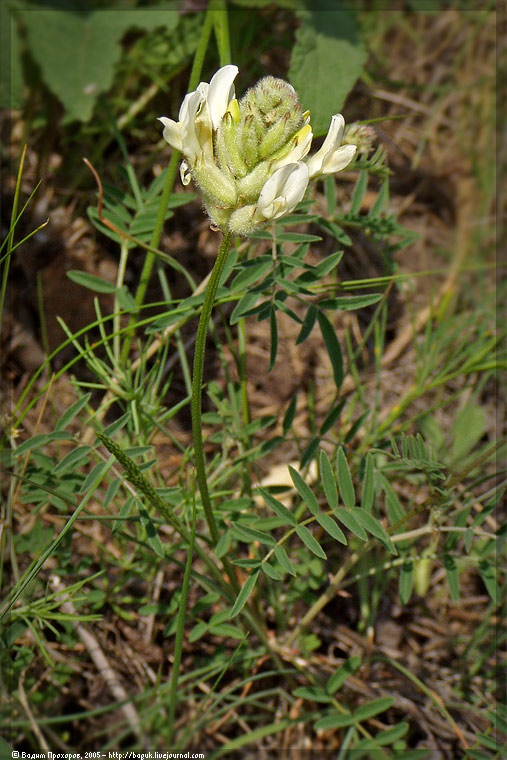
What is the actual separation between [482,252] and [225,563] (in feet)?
7.02

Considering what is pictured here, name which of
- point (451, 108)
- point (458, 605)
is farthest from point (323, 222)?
point (451, 108)

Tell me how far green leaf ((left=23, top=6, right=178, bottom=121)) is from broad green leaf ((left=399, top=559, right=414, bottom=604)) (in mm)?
1702

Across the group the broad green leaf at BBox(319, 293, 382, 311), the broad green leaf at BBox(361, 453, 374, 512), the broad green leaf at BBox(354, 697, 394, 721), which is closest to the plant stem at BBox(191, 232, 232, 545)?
the broad green leaf at BBox(361, 453, 374, 512)

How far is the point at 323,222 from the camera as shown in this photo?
2064 mm

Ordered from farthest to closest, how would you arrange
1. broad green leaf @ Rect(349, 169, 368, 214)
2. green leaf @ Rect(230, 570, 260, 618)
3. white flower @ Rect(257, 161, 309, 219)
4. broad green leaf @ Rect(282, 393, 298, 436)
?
broad green leaf @ Rect(349, 169, 368, 214) < broad green leaf @ Rect(282, 393, 298, 436) < green leaf @ Rect(230, 570, 260, 618) < white flower @ Rect(257, 161, 309, 219)

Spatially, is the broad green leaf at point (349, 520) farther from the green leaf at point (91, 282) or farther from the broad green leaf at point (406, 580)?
the green leaf at point (91, 282)

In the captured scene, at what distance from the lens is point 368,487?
1733 mm

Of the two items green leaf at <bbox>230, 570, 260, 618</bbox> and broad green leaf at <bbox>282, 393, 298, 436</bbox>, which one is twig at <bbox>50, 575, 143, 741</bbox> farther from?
broad green leaf at <bbox>282, 393, 298, 436</bbox>

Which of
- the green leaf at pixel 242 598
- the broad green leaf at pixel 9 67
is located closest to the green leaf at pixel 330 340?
the green leaf at pixel 242 598

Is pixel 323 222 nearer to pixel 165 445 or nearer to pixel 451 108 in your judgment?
pixel 165 445

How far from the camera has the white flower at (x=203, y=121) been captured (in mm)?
1333

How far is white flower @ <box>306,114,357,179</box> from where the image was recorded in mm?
1374

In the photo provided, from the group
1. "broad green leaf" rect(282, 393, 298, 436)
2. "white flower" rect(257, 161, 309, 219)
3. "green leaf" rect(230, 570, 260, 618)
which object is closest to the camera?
"white flower" rect(257, 161, 309, 219)

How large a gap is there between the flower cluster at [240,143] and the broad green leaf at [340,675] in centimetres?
116
